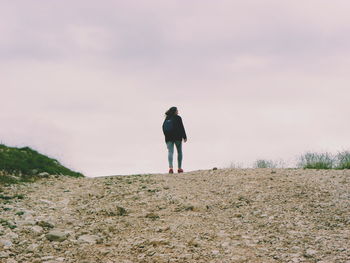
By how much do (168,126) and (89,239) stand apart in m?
9.08

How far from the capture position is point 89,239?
812cm

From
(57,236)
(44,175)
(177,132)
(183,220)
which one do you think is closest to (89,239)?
(57,236)

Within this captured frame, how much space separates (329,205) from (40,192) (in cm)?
780

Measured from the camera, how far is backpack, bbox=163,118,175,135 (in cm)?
1677

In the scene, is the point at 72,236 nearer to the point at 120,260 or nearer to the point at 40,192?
the point at 120,260

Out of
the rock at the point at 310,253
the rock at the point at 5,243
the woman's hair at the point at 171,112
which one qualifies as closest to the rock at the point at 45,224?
the rock at the point at 5,243

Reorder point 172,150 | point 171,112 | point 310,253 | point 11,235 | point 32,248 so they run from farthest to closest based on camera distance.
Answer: point 171,112
point 172,150
point 11,235
point 32,248
point 310,253

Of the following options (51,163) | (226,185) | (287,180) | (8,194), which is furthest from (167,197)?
(51,163)

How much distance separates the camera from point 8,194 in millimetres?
12141

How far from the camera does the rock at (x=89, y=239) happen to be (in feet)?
26.3

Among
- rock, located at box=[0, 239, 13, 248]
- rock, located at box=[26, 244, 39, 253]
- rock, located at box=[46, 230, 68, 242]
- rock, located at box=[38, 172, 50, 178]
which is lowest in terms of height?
rock, located at box=[26, 244, 39, 253]

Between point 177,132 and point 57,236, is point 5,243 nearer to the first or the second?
point 57,236

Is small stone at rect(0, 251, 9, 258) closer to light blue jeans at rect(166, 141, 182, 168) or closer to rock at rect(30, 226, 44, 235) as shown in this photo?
rock at rect(30, 226, 44, 235)

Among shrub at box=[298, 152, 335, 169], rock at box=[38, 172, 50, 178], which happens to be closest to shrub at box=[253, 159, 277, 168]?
shrub at box=[298, 152, 335, 169]
